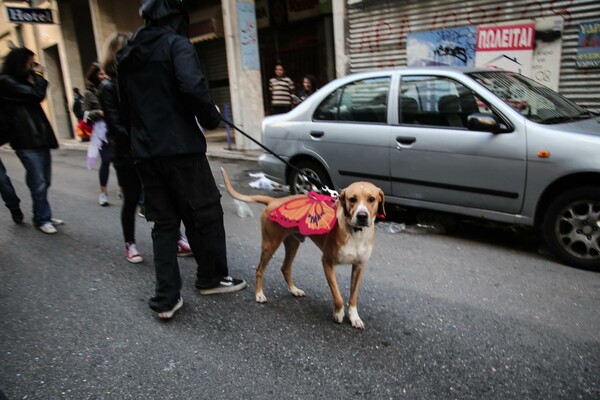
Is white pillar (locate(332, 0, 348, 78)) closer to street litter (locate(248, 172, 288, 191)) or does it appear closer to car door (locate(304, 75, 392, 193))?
street litter (locate(248, 172, 288, 191))

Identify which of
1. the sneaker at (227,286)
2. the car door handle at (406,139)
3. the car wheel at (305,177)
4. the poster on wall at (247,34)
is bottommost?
the sneaker at (227,286)

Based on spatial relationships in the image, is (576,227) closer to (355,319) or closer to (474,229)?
(474,229)

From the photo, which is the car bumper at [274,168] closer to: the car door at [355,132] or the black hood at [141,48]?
the car door at [355,132]

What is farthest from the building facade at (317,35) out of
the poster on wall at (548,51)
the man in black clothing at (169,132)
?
the man in black clothing at (169,132)

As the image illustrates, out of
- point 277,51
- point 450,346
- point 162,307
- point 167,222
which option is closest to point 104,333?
point 162,307

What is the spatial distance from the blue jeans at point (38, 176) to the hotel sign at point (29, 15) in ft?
33.4

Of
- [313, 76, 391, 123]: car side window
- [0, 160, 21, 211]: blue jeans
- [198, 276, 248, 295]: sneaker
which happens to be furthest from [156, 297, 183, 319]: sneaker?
[0, 160, 21, 211]: blue jeans

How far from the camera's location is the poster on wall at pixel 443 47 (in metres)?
7.93

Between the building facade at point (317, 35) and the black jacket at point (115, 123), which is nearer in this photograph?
the black jacket at point (115, 123)

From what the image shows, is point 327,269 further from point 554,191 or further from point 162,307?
point 554,191

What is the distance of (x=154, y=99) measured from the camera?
275 centimetres

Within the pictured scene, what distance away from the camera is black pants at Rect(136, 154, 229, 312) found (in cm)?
289

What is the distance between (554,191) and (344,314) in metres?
2.28

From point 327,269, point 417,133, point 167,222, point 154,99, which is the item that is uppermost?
point 154,99
